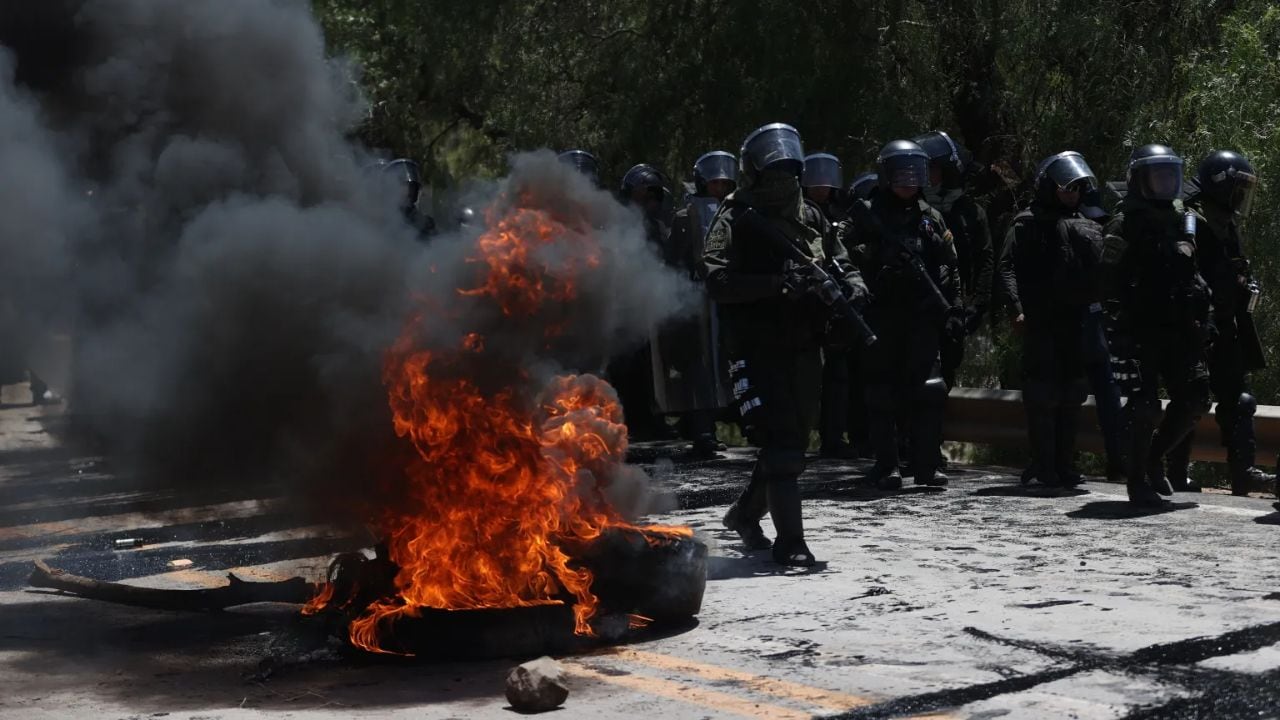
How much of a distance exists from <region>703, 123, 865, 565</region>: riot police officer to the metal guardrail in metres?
3.96

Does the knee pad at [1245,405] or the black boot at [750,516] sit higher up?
the knee pad at [1245,405]

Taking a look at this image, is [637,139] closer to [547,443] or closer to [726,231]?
[726,231]

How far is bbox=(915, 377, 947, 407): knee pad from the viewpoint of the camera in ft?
34.9

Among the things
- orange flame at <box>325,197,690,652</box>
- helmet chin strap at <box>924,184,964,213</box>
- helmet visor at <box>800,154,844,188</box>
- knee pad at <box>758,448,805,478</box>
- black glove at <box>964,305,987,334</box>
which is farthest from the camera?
helmet visor at <box>800,154,844,188</box>

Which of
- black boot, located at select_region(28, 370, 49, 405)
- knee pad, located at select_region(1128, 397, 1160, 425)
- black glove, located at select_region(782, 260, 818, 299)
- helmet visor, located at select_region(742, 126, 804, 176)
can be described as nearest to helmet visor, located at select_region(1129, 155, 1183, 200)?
knee pad, located at select_region(1128, 397, 1160, 425)

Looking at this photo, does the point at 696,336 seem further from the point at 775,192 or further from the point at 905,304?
the point at 775,192

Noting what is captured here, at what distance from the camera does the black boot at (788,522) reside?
8.05 m

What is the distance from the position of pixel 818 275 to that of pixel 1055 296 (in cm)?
310

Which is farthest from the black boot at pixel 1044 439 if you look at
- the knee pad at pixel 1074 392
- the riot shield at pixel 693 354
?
the riot shield at pixel 693 354

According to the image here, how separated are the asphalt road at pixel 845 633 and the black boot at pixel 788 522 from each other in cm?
12

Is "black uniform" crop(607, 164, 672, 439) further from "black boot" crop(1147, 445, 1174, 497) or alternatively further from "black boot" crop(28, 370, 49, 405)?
"black boot" crop(28, 370, 49, 405)

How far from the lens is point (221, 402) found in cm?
725

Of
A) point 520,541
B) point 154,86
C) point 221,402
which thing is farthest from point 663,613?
point 154,86

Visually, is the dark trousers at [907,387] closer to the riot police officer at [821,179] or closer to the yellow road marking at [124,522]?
the riot police officer at [821,179]
